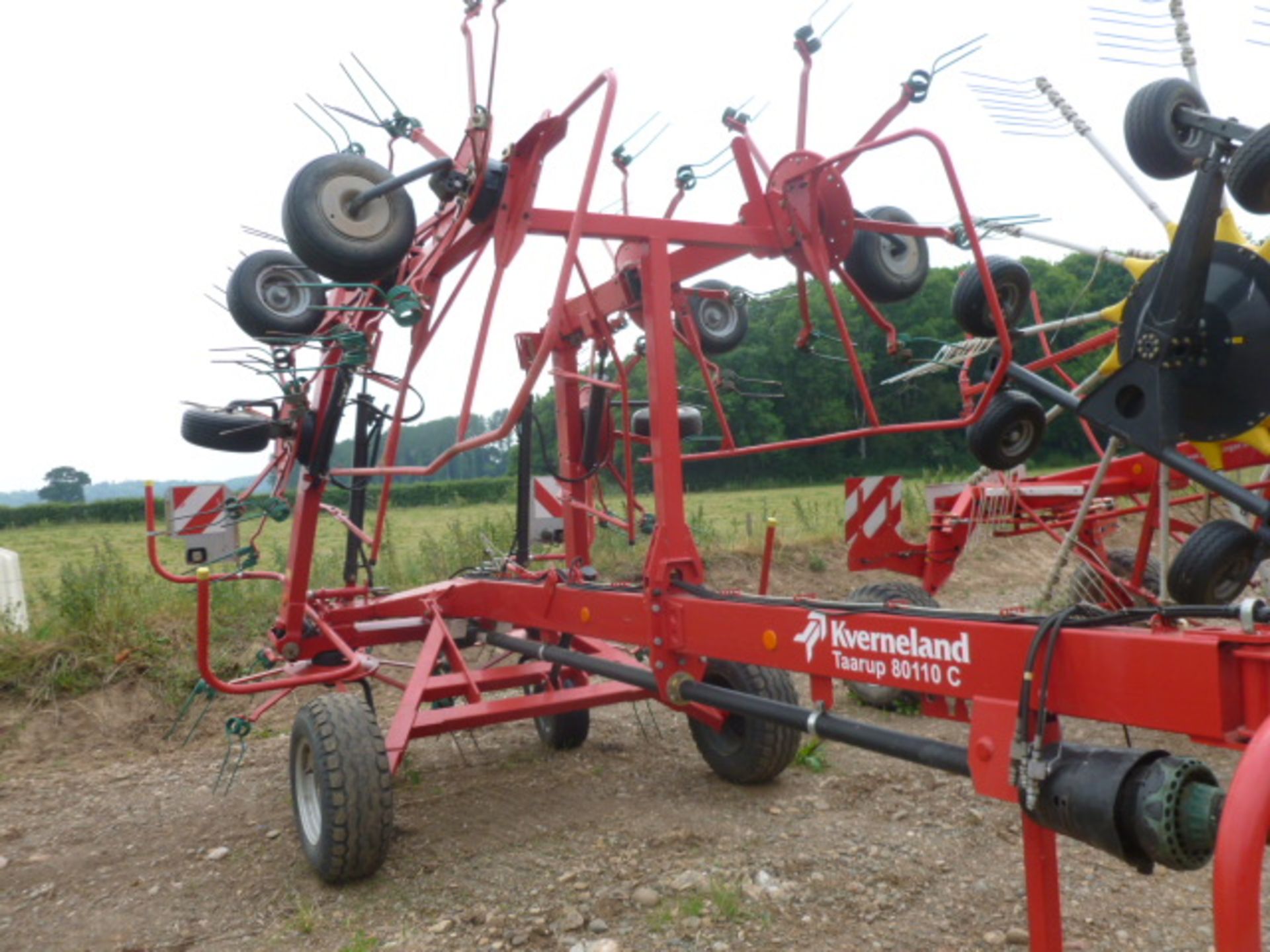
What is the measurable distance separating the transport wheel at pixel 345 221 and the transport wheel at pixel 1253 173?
2.72m

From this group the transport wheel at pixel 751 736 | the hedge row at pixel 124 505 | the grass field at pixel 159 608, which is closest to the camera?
the transport wheel at pixel 751 736

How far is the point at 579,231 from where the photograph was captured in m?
3.35

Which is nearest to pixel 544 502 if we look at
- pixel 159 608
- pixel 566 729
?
pixel 566 729

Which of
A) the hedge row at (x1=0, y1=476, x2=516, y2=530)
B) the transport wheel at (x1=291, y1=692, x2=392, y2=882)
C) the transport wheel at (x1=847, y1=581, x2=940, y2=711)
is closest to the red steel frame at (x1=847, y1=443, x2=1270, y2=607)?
the transport wheel at (x1=847, y1=581, x2=940, y2=711)

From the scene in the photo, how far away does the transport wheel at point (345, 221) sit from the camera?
3523 millimetres

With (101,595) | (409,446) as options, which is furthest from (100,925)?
(101,595)

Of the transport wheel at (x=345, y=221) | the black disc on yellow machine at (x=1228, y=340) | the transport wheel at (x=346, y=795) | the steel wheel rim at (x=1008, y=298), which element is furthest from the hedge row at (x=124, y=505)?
the black disc on yellow machine at (x=1228, y=340)

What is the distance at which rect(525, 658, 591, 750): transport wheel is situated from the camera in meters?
5.62

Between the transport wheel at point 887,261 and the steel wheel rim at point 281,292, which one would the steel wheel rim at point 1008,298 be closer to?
the transport wheel at point 887,261

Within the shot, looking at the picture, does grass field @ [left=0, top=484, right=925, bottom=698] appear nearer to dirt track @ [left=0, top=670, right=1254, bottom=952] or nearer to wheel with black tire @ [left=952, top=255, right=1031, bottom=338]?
dirt track @ [left=0, top=670, right=1254, bottom=952]

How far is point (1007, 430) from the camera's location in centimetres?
370

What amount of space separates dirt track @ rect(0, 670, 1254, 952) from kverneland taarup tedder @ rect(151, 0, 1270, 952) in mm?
308

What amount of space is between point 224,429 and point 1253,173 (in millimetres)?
4515

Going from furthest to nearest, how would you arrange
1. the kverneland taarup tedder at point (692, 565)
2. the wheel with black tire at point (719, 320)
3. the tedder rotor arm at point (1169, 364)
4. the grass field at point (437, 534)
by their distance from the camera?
the grass field at point (437, 534), the wheel with black tire at point (719, 320), the tedder rotor arm at point (1169, 364), the kverneland taarup tedder at point (692, 565)
